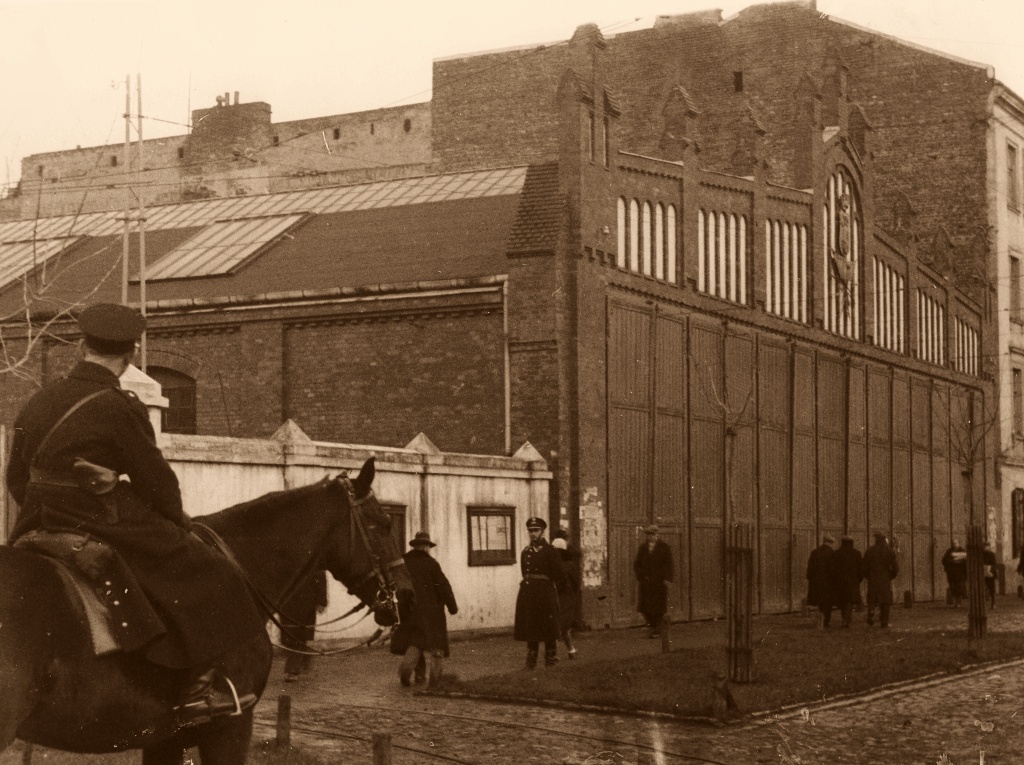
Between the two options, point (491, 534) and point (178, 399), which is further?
point (178, 399)

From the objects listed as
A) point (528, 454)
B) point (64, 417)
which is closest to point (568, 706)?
point (64, 417)

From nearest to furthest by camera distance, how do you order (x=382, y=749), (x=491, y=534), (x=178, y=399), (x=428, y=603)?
(x=382, y=749) < (x=428, y=603) < (x=491, y=534) < (x=178, y=399)

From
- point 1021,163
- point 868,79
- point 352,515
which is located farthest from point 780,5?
point 352,515

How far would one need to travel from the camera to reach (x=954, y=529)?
43.6 m

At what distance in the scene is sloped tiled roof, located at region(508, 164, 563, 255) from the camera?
90.6 feet

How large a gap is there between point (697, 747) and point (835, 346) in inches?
994

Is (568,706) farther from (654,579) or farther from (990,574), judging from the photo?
(990,574)

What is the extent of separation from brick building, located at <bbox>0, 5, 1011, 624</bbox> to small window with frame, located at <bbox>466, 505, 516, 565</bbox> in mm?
1108

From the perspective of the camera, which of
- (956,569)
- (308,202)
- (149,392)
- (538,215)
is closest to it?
(149,392)

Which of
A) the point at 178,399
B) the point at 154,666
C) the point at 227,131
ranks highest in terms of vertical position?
the point at 227,131

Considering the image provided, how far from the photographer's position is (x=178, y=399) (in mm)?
30922

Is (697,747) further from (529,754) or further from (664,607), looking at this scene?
(664,607)

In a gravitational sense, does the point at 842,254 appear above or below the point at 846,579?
above

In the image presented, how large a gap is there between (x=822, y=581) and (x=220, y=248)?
13759 mm
